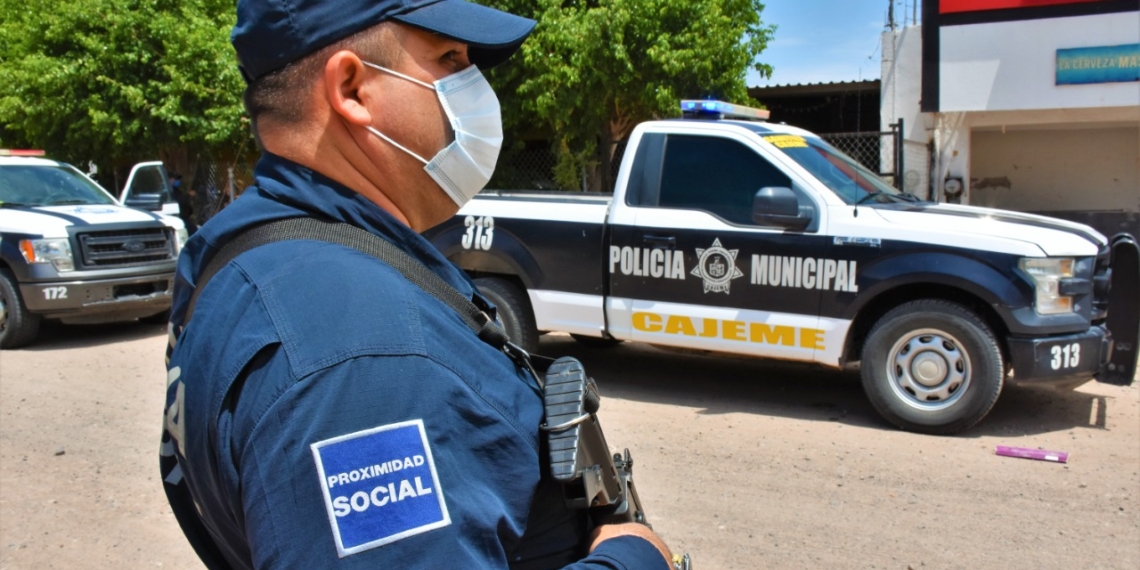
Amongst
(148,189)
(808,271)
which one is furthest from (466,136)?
(148,189)

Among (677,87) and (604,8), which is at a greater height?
(604,8)

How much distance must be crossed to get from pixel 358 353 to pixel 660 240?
558 centimetres

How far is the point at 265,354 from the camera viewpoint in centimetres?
117

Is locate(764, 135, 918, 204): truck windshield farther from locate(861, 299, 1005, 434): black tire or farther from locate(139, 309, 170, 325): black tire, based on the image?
locate(139, 309, 170, 325): black tire

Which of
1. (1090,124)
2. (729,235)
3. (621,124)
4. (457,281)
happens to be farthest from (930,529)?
(1090,124)

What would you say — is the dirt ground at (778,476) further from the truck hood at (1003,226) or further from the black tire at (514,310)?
the truck hood at (1003,226)

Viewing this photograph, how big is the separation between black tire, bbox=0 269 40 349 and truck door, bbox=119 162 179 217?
2.19 m

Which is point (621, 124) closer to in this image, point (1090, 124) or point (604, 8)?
point (604, 8)

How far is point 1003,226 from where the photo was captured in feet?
19.2

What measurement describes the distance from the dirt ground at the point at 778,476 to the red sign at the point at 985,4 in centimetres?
729

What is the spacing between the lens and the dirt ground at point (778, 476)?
4.31 meters

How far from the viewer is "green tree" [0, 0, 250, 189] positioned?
16672 millimetres

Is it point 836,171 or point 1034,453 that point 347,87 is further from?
point 836,171

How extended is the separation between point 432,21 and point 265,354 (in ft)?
1.96
